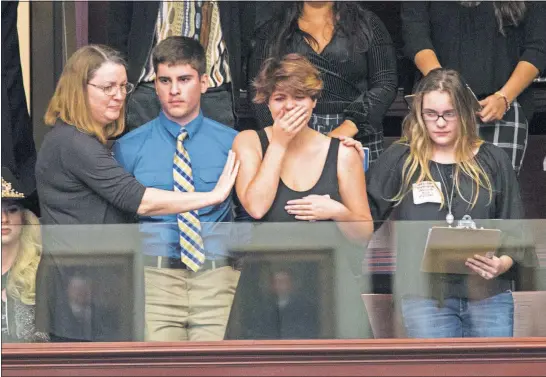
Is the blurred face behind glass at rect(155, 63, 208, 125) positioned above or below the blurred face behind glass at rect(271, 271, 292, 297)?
above

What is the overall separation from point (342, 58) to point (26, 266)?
1566mm

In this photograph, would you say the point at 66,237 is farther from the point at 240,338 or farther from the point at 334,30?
the point at 334,30

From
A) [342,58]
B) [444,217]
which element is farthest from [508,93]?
[444,217]

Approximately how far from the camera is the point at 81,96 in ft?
21.2

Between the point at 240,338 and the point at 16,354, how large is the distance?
2.74 ft

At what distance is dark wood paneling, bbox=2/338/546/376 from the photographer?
6.33m

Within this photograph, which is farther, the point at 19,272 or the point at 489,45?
the point at 489,45

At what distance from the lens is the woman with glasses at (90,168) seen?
6.34 meters

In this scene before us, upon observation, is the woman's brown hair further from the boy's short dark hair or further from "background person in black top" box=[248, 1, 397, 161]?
"background person in black top" box=[248, 1, 397, 161]

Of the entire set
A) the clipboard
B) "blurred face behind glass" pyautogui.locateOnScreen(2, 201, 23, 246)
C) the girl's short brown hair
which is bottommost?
the clipboard

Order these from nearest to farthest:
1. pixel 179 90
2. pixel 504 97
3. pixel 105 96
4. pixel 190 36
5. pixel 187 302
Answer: pixel 187 302 → pixel 105 96 → pixel 179 90 → pixel 504 97 → pixel 190 36

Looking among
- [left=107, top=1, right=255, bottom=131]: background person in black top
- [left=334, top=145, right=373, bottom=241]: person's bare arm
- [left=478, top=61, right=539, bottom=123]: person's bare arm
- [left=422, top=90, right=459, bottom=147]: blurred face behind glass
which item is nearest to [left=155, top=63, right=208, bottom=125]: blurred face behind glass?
[left=107, top=1, right=255, bottom=131]: background person in black top

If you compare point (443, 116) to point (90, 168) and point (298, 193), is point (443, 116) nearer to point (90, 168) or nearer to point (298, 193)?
point (298, 193)

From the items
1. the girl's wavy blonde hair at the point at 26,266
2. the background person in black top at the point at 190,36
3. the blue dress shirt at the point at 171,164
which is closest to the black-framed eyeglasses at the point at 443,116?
the blue dress shirt at the point at 171,164
